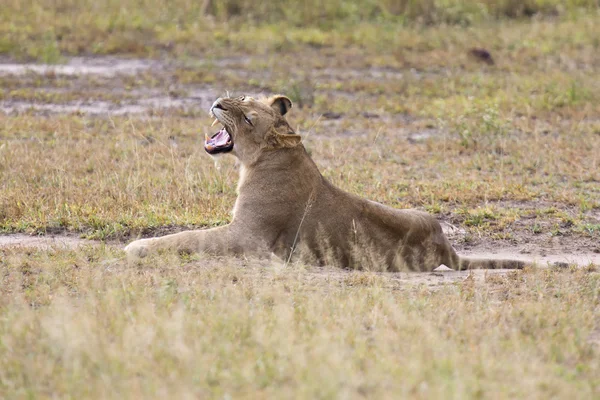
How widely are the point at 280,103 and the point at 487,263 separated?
1.90 meters

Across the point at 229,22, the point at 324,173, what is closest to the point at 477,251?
the point at 324,173

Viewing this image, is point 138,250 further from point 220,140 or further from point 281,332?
point 281,332

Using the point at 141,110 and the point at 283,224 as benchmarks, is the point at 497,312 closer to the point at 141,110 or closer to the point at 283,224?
the point at 283,224

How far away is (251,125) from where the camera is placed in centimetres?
691

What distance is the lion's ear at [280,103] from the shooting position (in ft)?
23.1

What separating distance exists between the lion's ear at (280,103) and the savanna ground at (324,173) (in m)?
1.31

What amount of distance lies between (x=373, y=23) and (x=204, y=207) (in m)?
11.2

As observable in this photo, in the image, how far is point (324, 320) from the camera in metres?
5.08

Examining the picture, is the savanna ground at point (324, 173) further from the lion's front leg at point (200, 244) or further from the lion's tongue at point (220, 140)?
the lion's tongue at point (220, 140)

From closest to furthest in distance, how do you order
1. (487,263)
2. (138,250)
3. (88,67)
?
(138,250) → (487,263) → (88,67)

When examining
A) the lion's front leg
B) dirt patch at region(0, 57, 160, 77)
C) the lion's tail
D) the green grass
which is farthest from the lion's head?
the green grass

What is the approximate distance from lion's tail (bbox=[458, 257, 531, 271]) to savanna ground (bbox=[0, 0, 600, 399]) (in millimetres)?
422

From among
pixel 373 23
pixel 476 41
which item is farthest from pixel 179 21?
pixel 476 41

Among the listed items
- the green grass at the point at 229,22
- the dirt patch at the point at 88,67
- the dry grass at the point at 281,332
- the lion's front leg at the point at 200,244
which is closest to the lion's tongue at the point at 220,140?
the lion's front leg at the point at 200,244
